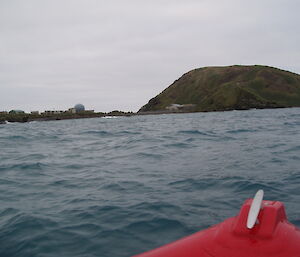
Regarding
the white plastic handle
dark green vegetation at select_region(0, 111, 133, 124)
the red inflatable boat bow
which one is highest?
dark green vegetation at select_region(0, 111, 133, 124)

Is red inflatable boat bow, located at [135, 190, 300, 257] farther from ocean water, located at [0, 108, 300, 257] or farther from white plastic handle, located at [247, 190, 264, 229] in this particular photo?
ocean water, located at [0, 108, 300, 257]

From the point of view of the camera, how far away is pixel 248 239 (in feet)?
8.93

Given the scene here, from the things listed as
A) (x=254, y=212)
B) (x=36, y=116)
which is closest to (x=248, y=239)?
(x=254, y=212)

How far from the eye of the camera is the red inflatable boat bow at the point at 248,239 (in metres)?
2.57

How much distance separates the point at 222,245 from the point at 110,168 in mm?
8754

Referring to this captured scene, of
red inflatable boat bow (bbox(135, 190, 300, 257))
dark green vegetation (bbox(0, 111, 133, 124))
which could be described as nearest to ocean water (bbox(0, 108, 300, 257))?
red inflatable boat bow (bbox(135, 190, 300, 257))

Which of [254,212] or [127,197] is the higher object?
[254,212]

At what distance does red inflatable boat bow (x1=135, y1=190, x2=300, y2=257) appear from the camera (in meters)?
2.57

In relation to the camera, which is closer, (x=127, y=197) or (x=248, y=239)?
(x=248, y=239)

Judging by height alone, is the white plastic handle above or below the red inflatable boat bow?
above

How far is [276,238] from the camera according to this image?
2.69 metres

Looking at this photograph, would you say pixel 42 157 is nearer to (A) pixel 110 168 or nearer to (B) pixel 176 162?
(A) pixel 110 168

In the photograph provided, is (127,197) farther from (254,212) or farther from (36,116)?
(36,116)

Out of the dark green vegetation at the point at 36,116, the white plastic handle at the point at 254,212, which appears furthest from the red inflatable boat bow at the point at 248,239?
the dark green vegetation at the point at 36,116
